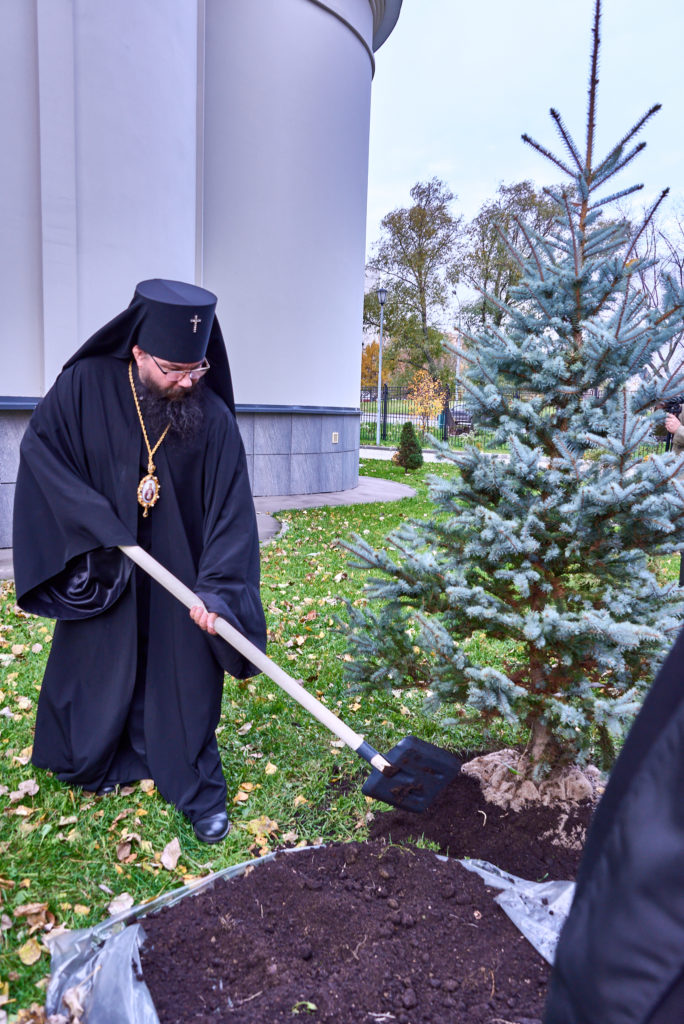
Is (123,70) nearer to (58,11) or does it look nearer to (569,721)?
(58,11)

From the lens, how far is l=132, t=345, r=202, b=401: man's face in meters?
2.94

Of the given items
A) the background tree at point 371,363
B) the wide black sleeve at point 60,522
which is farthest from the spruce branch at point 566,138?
the background tree at point 371,363

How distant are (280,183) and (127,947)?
10.9 metres

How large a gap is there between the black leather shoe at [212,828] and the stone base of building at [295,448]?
821 centimetres

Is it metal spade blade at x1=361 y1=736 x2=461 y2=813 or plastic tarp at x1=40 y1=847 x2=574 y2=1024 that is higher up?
metal spade blade at x1=361 y1=736 x2=461 y2=813

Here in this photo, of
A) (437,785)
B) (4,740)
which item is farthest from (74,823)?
(437,785)

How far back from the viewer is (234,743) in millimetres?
3820

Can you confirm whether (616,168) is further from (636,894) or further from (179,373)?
(636,894)

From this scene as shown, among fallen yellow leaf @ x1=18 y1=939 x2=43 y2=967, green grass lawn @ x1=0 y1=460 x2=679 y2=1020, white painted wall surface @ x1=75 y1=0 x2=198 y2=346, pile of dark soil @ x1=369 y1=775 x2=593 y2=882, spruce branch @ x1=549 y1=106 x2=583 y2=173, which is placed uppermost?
white painted wall surface @ x1=75 y1=0 x2=198 y2=346

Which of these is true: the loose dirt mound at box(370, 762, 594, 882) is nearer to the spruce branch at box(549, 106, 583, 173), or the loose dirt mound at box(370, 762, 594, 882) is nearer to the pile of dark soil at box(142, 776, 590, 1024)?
the pile of dark soil at box(142, 776, 590, 1024)

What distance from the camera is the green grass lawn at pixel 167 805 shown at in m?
2.62

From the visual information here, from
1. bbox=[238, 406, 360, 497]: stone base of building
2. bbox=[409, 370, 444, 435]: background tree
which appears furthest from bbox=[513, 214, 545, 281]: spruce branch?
bbox=[409, 370, 444, 435]: background tree

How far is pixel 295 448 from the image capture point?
11781 mm

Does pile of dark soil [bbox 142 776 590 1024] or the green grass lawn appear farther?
the green grass lawn
